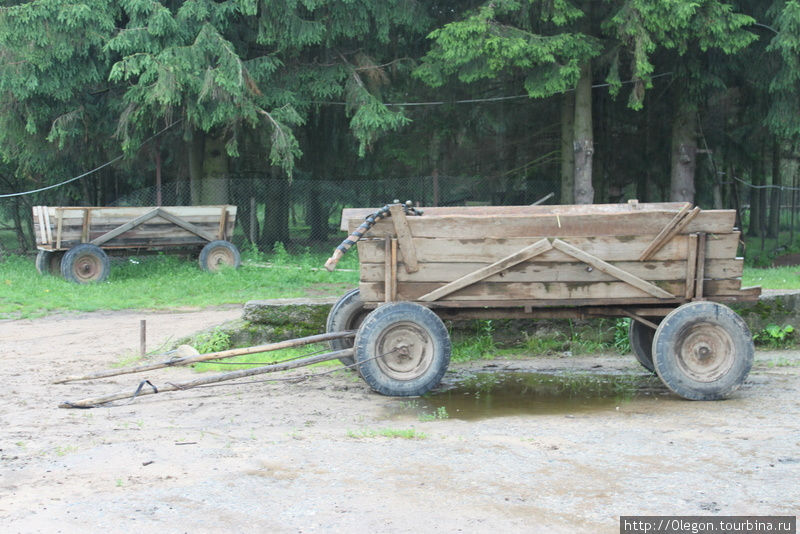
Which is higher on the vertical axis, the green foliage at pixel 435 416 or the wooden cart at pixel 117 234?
the wooden cart at pixel 117 234

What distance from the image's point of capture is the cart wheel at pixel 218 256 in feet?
55.2

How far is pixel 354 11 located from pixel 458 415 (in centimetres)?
1344

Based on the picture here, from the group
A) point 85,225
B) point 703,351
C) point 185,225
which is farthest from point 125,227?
point 703,351

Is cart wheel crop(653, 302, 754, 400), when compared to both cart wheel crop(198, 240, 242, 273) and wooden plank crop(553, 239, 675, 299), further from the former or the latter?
cart wheel crop(198, 240, 242, 273)

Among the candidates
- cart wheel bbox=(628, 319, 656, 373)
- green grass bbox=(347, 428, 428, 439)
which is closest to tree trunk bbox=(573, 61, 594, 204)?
cart wheel bbox=(628, 319, 656, 373)

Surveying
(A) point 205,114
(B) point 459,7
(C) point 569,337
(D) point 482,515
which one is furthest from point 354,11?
(D) point 482,515

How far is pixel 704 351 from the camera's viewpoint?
22.3 ft

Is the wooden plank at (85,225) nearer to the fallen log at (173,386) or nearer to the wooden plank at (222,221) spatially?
the wooden plank at (222,221)

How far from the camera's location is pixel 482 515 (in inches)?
167

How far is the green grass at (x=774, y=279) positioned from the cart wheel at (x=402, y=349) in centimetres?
648

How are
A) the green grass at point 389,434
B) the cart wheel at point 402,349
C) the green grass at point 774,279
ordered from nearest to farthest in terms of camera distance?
the green grass at point 389,434 → the cart wheel at point 402,349 → the green grass at point 774,279

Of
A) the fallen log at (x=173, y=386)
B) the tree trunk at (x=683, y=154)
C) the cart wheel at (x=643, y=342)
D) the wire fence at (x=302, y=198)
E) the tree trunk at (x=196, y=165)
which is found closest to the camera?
the fallen log at (x=173, y=386)

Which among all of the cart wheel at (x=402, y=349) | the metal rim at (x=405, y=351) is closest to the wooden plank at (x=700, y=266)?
the cart wheel at (x=402, y=349)

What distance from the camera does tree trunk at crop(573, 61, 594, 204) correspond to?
16938 millimetres
